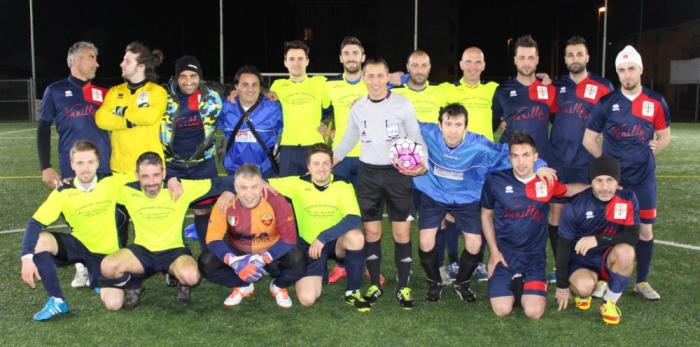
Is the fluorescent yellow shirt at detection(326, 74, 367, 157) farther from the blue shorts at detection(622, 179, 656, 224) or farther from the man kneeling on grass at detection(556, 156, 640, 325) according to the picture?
the blue shorts at detection(622, 179, 656, 224)

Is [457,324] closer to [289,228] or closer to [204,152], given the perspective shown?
[289,228]

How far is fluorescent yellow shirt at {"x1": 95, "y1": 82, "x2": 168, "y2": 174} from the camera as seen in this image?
4664 mm

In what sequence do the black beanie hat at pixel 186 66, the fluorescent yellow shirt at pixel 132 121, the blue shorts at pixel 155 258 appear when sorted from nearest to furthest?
the blue shorts at pixel 155 258 → the fluorescent yellow shirt at pixel 132 121 → the black beanie hat at pixel 186 66

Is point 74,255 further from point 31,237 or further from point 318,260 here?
point 318,260

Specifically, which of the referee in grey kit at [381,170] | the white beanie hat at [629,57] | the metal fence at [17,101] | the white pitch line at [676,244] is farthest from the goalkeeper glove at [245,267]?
the metal fence at [17,101]

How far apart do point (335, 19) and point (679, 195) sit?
17.5 metres

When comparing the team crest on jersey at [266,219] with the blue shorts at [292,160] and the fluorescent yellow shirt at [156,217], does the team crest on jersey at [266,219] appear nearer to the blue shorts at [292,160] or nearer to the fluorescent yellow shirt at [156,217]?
the fluorescent yellow shirt at [156,217]

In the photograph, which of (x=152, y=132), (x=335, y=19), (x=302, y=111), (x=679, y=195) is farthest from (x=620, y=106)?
(x=335, y=19)

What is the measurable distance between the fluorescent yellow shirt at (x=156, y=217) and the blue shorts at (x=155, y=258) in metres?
0.03

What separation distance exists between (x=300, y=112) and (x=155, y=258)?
1.69 m

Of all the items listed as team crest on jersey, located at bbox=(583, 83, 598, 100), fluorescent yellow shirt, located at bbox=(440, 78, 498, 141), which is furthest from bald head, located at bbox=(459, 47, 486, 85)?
team crest on jersey, located at bbox=(583, 83, 598, 100)

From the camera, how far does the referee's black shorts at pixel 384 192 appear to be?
4.45m

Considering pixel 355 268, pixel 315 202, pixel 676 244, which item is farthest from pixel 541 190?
pixel 676 244

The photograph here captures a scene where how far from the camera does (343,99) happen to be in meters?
5.22
